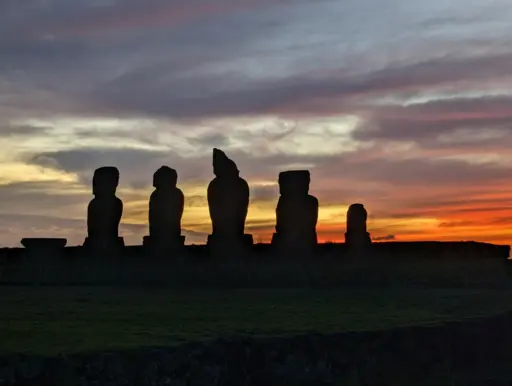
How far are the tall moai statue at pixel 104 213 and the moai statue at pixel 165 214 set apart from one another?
4.18 ft

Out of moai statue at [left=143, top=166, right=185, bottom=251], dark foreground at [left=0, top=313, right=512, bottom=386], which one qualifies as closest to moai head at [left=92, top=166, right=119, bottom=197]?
moai statue at [left=143, top=166, right=185, bottom=251]

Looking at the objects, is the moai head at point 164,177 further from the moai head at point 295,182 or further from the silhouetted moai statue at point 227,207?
the moai head at point 295,182

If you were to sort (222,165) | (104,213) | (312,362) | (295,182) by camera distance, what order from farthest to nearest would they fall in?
(104,213)
(222,165)
(295,182)
(312,362)

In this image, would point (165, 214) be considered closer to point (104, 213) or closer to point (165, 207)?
point (165, 207)

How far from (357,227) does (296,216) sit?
9.12 feet

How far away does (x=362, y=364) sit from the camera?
66.7 ft

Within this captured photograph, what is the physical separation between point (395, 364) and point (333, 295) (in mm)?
6705

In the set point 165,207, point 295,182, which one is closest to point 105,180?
point 165,207

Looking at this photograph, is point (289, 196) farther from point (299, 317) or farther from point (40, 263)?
point (299, 317)

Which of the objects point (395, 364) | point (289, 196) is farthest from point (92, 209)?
point (395, 364)

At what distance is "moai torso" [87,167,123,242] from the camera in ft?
120

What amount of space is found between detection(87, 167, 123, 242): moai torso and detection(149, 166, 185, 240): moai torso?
138 cm

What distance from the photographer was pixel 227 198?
1391 inches

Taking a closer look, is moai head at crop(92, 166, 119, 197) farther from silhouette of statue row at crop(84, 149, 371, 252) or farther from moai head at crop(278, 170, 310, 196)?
moai head at crop(278, 170, 310, 196)
